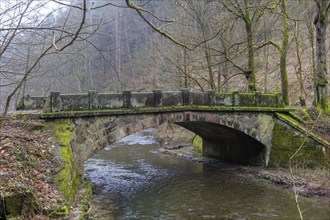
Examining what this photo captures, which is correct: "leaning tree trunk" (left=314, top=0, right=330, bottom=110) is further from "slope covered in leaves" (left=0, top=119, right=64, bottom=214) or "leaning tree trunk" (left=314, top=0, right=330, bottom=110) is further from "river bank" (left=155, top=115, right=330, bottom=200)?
"slope covered in leaves" (left=0, top=119, right=64, bottom=214)

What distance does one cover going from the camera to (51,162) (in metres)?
8.45

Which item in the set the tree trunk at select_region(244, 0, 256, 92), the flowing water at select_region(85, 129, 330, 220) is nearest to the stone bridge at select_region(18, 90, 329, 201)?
the tree trunk at select_region(244, 0, 256, 92)

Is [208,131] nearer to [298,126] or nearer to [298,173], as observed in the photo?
[298,126]

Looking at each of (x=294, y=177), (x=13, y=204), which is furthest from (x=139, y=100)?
(x=13, y=204)

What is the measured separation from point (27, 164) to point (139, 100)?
224 inches

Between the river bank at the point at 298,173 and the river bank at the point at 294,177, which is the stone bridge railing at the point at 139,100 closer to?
the river bank at the point at 298,173

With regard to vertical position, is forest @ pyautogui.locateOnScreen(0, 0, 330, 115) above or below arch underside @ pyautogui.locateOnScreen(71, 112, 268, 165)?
above

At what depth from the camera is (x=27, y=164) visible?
7.50m

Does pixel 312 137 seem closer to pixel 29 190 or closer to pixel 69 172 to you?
pixel 69 172

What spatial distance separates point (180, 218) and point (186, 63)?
1227cm

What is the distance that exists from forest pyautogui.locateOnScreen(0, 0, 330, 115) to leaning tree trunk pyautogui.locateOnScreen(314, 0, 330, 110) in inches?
1.6

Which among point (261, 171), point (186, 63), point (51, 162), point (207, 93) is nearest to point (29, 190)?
point (51, 162)

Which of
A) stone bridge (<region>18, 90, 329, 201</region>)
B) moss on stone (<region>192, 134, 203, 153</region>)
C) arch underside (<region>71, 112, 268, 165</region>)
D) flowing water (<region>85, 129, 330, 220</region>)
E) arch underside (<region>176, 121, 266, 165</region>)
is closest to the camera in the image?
flowing water (<region>85, 129, 330, 220</region>)

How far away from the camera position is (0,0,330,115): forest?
20.6ft
